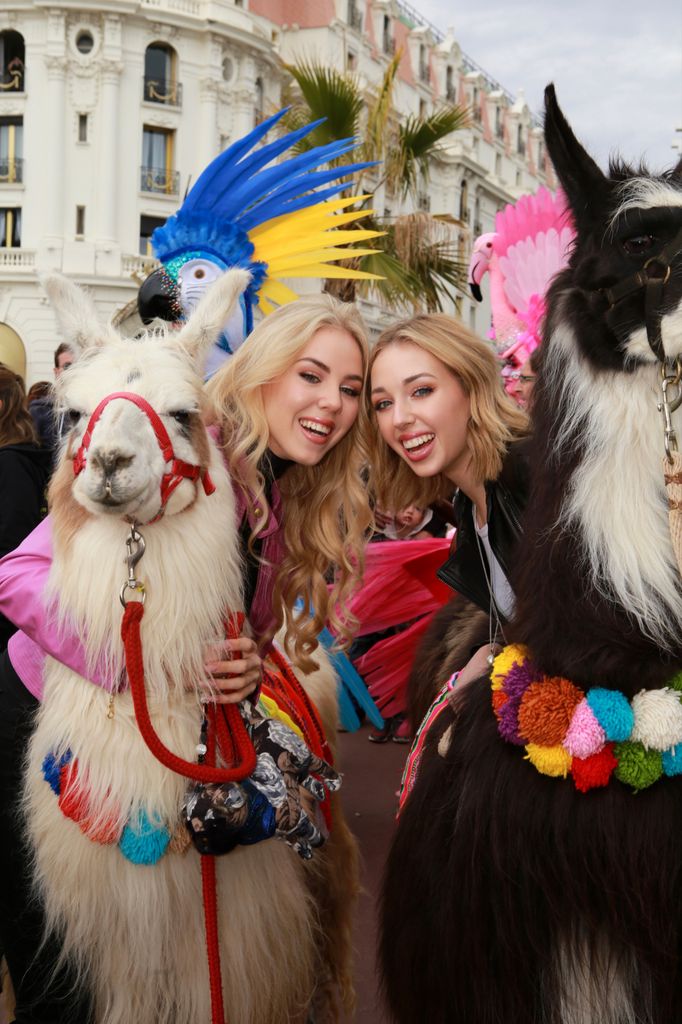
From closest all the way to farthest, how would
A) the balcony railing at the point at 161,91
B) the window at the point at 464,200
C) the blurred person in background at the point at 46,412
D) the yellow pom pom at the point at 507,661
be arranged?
the yellow pom pom at the point at 507,661 < the blurred person in background at the point at 46,412 < the balcony railing at the point at 161,91 < the window at the point at 464,200

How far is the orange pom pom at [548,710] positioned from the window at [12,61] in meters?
25.8

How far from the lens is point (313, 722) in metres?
2.72

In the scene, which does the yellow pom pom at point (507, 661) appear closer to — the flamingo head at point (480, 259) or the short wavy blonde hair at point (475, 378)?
the short wavy blonde hair at point (475, 378)

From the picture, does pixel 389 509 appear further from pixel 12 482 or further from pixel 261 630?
pixel 12 482

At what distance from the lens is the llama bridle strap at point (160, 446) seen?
74.4 inches

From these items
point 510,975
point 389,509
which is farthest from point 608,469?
point 389,509

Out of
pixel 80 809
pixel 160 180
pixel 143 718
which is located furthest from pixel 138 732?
pixel 160 180

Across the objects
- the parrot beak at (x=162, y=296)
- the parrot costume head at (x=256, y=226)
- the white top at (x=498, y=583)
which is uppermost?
the parrot costume head at (x=256, y=226)

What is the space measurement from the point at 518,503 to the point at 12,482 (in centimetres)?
172

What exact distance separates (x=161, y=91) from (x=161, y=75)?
1.51ft

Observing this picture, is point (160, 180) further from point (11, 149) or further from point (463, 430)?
point (463, 430)

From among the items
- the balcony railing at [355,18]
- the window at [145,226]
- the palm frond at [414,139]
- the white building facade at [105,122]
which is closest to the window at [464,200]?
the balcony railing at [355,18]

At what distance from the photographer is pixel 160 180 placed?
24.5m

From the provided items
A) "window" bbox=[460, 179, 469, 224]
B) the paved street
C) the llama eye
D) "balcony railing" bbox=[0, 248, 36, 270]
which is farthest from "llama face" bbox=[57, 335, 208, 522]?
"window" bbox=[460, 179, 469, 224]
